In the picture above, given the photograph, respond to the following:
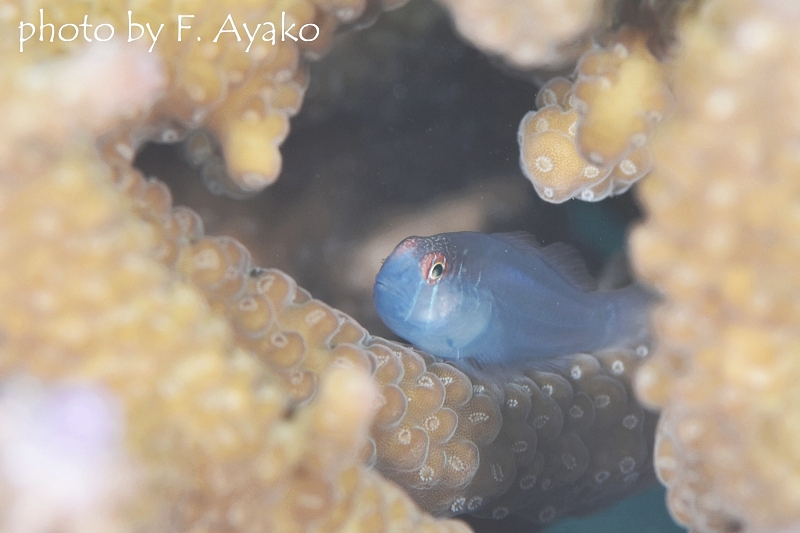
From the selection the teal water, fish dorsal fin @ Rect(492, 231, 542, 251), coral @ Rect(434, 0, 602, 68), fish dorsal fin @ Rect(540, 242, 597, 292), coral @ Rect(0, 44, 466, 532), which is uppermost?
coral @ Rect(434, 0, 602, 68)

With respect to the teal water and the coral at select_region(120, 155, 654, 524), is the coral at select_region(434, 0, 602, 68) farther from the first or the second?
the teal water

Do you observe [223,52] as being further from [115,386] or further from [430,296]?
[430,296]

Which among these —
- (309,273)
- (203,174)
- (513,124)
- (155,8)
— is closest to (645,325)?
(513,124)

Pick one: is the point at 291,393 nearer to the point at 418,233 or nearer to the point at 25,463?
the point at 25,463

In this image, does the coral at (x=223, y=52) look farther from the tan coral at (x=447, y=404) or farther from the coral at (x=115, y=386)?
the coral at (x=115, y=386)

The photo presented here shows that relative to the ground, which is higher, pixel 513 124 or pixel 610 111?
pixel 610 111

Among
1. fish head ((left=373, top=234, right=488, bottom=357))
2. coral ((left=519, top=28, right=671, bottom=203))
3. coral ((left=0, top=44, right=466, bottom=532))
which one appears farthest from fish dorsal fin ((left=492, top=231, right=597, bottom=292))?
coral ((left=0, top=44, right=466, bottom=532))

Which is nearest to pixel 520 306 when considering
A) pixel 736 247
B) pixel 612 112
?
pixel 612 112
